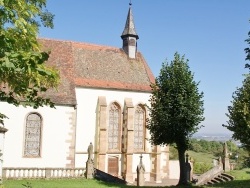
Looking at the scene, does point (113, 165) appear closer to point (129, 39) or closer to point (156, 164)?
point (156, 164)

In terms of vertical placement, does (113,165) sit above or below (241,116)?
below

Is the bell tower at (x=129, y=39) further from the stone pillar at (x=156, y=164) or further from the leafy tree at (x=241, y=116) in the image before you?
the leafy tree at (x=241, y=116)

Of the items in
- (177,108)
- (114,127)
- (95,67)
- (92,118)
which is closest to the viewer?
(177,108)

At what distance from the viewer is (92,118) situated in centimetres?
3098

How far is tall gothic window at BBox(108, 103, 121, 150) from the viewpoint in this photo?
32125 millimetres

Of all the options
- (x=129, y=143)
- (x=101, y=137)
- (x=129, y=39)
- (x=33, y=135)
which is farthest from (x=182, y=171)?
(x=129, y=39)

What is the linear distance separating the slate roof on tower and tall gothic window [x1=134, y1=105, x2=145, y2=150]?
2.32 metres

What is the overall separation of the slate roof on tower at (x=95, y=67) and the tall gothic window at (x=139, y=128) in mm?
2321

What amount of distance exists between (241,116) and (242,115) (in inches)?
21.3

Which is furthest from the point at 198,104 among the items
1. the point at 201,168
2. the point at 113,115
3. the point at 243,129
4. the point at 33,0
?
the point at 201,168

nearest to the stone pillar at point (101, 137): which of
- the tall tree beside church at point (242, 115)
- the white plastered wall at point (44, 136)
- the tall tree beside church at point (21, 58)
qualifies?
the white plastered wall at point (44, 136)

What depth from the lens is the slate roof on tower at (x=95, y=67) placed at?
31.0 meters

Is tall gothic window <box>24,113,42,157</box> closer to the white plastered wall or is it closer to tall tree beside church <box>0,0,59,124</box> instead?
the white plastered wall

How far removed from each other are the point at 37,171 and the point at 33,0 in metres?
17.2
